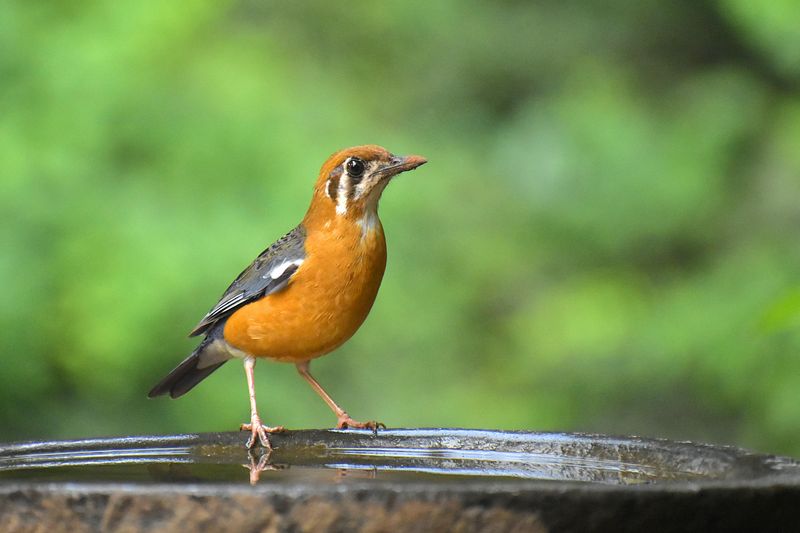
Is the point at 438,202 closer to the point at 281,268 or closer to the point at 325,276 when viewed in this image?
the point at 281,268

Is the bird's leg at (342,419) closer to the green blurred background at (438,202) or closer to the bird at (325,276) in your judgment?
the bird at (325,276)

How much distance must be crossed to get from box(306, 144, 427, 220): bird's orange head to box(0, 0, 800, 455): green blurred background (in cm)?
269

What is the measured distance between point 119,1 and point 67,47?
0.43m

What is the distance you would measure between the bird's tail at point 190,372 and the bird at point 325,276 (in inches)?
9.5

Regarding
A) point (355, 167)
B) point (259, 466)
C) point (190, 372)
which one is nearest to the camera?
point (259, 466)

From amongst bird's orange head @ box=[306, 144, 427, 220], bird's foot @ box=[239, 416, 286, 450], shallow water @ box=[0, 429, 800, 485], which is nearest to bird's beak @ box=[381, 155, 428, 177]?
bird's orange head @ box=[306, 144, 427, 220]

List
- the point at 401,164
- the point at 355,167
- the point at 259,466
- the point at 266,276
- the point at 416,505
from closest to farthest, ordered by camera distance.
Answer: the point at 416,505, the point at 259,466, the point at 401,164, the point at 355,167, the point at 266,276

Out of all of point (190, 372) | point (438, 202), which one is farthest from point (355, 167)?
point (438, 202)

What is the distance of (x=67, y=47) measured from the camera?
754 cm

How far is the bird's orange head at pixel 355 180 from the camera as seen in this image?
4.38m

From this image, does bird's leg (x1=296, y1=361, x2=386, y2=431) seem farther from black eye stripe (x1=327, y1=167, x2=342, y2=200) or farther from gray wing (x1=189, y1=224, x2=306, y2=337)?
black eye stripe (x1=327, y1=167, x2=342, y2=200)

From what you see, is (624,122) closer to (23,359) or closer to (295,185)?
(295,185)

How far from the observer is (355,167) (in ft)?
14.5

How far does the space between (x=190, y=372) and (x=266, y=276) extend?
2.42 feet
